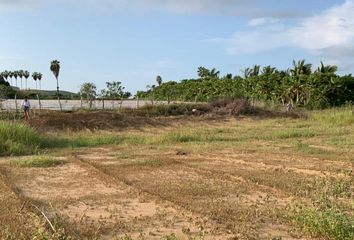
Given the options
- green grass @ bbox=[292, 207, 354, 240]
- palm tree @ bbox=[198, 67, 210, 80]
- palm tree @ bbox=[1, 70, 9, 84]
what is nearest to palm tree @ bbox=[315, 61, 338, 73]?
palm tree @ bbox=[198, 67, 210, 80]

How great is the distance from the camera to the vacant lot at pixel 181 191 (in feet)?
21.3

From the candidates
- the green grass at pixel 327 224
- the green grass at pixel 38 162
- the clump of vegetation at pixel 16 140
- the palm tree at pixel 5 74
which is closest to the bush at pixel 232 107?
the clump of vegetation at pixel 16 140

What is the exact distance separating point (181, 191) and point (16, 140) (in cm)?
890

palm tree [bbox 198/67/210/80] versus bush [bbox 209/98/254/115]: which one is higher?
palm tree [bbox 198/67/210/80]

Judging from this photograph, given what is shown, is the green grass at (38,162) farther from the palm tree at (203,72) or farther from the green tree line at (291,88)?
the palm tree at (203,72)

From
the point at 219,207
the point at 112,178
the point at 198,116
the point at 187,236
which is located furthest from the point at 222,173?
the point at 198,116

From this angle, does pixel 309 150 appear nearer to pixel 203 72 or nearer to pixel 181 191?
pixel 181 191

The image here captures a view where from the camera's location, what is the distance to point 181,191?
9203 millimetres

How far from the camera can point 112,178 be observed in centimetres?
1079

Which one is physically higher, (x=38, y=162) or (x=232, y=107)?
(x=232, y=107)

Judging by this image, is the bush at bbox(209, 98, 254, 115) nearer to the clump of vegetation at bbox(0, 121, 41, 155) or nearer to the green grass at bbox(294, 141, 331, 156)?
the green grass at bbox(294, 141, 331, 156)

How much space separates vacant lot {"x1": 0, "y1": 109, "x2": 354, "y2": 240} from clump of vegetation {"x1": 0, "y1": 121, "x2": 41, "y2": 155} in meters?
0.08

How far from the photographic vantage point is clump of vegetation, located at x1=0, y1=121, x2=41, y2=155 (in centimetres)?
1559

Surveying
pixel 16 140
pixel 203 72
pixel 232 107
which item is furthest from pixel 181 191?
pixel 203 72
